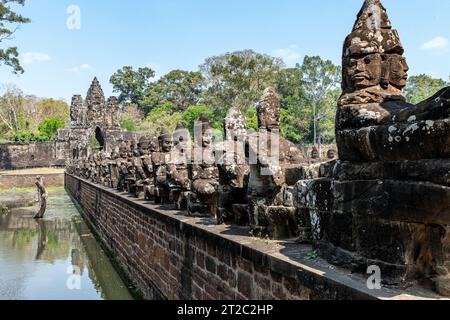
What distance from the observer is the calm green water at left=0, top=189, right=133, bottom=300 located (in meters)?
9.00

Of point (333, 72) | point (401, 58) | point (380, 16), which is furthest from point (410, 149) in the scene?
point (333, 72)

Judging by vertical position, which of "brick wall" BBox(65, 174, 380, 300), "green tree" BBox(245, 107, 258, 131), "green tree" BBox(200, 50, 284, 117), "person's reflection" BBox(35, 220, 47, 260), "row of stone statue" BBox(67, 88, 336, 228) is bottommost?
"person's reflection" BBox(35, 220, 47, 260)

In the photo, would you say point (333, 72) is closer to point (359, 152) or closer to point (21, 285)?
point (21, 285)

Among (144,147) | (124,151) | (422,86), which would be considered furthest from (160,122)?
(144,147)

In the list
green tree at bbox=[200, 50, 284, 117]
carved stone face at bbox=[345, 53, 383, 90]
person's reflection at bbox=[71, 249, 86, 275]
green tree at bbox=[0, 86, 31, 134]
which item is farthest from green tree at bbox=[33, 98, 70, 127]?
carved stone face at bbox=[345, 53, 383, 90]

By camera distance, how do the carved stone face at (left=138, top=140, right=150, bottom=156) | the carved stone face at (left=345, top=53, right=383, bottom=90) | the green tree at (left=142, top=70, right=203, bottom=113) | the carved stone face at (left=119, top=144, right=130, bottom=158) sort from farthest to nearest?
the green tree at (left=142, top=70, right=203, bottom=113) → the carved stone face at (left=119, top=144, right=130, bottom=158) → the carved stone face at (left=138, top=140, right=150, bottom=156) → the carved stone face at (left=345, top=53, right=383, bottom=90)

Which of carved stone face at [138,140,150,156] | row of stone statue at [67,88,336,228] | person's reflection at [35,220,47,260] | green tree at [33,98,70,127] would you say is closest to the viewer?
row of stone statue at [67,88,336,228]

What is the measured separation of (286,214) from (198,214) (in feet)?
8.26

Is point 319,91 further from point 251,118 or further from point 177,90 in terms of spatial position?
point 177,90

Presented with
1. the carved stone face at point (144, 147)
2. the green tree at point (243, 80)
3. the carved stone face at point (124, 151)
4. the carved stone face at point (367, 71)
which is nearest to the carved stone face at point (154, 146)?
the carved stone face at point (144, 147)

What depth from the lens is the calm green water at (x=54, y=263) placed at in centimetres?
900

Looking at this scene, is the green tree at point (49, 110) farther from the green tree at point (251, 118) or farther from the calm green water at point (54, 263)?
the calm green water at point (54, 263)

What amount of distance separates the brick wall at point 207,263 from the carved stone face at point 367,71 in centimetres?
138

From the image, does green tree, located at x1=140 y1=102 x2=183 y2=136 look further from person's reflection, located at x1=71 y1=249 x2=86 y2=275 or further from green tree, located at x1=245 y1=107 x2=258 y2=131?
person's reflection, located at x1=71 y1=249 x2=86 y2=275
